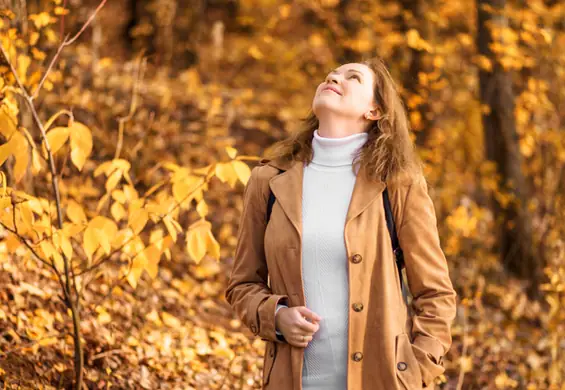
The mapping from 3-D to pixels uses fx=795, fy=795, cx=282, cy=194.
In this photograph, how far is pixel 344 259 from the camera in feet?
8.73

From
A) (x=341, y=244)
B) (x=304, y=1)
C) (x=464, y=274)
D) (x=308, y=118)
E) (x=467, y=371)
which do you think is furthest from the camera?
(x=304, y=1)

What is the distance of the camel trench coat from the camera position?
262 cm

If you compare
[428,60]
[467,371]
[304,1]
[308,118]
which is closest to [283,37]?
[304,1]

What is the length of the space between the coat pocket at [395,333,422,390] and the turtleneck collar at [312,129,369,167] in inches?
25.1

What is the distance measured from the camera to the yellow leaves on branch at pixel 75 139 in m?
3.23

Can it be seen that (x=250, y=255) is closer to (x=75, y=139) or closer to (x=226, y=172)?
(x=226, y=172)

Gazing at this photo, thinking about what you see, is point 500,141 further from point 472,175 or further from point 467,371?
point 467,371

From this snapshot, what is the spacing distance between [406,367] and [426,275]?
32 centimetres

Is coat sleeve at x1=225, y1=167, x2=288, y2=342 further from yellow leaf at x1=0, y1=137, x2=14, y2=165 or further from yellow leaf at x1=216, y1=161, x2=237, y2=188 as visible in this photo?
yellow leaf at x1=0, y1=137, x2=14, y2=165

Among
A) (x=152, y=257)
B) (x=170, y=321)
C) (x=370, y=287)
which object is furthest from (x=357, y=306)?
(x=170, y=321)

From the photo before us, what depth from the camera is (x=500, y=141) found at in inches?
307

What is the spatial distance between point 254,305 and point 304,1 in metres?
6.91

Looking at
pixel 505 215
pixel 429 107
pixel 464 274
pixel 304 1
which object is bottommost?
pixel 464 274

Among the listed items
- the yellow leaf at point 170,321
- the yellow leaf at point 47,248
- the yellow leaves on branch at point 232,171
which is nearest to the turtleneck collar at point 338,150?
the yellow leaves on branch at point 232,171
